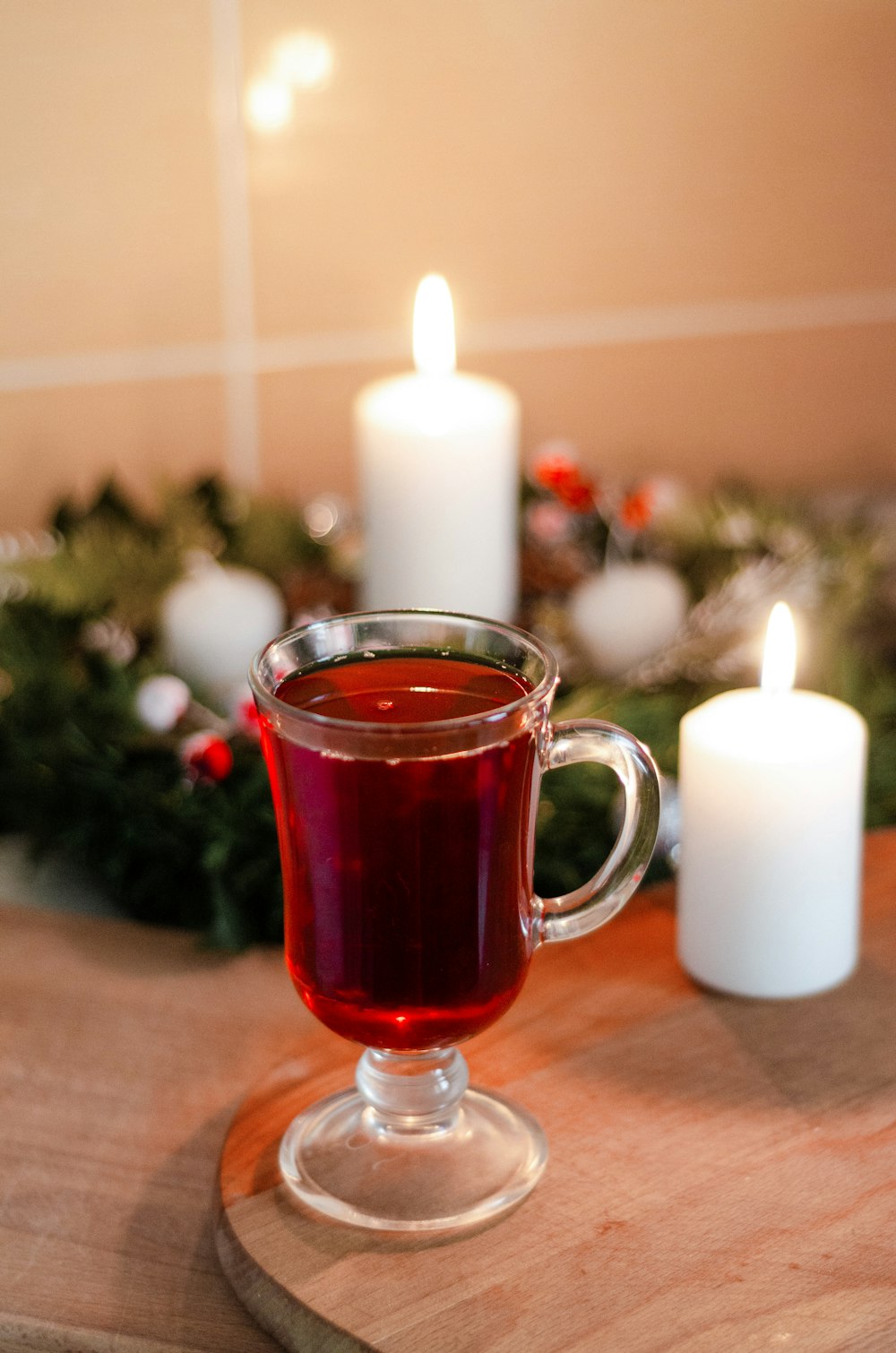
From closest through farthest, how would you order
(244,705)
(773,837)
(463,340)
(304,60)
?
(773,837) < (244,705) < (304,60) < (463,340)

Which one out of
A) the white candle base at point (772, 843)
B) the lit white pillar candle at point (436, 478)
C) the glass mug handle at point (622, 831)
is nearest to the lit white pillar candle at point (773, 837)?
the white candle base at point (772, 843)

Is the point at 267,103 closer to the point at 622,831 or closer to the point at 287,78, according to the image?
the point at 287,78

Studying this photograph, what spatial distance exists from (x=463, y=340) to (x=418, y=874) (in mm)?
686

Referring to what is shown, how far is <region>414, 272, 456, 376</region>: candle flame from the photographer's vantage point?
0.91m

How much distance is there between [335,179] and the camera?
1.05 meters

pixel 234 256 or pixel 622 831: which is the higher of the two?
pixel 234 256

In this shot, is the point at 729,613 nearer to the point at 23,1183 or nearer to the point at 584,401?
the point at 584,401

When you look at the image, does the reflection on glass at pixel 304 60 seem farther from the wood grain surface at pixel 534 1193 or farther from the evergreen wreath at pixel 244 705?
the wood grain surface at pixel 534 1193

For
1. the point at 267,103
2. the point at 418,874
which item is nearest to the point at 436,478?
the point at 267,103

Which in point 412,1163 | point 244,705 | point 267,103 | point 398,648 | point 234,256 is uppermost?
point 267,103

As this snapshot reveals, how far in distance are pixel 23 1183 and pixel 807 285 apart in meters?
0.89

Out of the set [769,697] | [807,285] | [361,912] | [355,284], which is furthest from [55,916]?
[807,285]

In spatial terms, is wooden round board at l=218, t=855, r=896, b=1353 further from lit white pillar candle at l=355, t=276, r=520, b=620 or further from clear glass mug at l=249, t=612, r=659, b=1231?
lit white pillar candle at l=355, t=276, r=520, b=620

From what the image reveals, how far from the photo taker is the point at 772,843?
71cm
